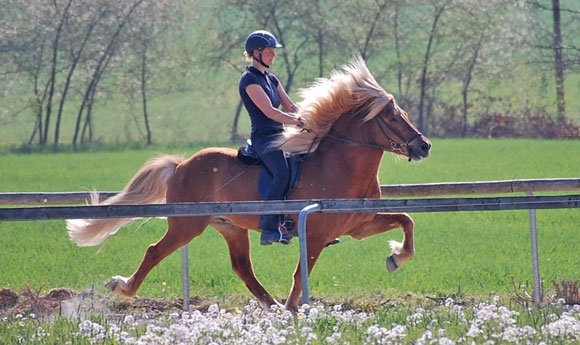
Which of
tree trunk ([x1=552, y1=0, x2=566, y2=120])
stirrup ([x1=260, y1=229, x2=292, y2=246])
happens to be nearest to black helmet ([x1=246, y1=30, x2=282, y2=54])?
stirrup ([x1=260, y1=229, x2=292, y2=246])

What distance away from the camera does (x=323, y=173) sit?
9.19m

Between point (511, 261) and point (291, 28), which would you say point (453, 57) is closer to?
point (291, 28)

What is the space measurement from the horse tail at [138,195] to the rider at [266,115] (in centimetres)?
114

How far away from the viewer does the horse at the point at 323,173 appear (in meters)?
9.12

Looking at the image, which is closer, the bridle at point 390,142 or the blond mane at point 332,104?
the bridle at point 390,142

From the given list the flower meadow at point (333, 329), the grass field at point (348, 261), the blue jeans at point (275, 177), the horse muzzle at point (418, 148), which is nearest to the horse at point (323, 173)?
the horse muzzle at point (418, 148)

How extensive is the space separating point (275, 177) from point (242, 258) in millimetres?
1314

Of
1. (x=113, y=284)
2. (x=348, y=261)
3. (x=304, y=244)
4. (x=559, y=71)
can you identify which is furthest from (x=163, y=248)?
(x=559, y=71)

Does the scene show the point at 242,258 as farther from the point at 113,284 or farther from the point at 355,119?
the point at 355,119

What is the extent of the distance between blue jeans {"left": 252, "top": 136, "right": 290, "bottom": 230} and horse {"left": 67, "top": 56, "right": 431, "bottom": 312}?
0.37 ft

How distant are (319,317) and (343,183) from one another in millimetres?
2791

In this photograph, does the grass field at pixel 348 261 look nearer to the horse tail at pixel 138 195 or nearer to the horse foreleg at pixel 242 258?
the horse tail at pixel 138 195

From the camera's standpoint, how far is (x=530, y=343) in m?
5.39

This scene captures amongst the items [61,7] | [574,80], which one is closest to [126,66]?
[61,7]
